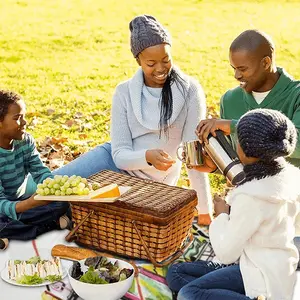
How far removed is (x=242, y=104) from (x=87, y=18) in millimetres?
7710

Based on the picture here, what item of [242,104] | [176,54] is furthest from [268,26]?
[242,104]

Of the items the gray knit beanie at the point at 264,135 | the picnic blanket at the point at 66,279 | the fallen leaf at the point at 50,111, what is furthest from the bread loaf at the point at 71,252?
the fallen leaf at the point at 50,111

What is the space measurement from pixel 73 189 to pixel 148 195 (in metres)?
0.38

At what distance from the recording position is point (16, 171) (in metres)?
3.60

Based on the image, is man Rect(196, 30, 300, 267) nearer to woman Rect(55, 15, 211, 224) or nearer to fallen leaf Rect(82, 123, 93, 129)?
woman Rect(55, 15, 211, 224)

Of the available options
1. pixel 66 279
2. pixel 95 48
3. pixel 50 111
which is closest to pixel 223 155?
pixel 66 279

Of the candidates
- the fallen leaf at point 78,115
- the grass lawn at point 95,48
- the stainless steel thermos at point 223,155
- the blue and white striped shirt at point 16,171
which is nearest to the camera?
the stainless steel thermos at point 223,155

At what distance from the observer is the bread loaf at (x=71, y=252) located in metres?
3.21

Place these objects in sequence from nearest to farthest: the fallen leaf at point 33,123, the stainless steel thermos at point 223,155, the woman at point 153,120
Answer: the stainless steel thermos at point 223,155 → the woman at point 153,120 → the fallen leaf at point 33,123

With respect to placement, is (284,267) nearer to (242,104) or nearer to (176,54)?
(242,104)

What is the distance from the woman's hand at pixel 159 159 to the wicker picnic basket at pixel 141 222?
0.10 metres

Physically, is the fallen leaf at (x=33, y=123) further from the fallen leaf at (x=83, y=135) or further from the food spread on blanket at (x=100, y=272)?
the food spread on blanket at (x=100, y=272)

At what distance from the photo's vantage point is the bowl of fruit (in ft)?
10.3

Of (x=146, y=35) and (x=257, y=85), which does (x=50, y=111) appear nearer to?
(x=146, y=35)
